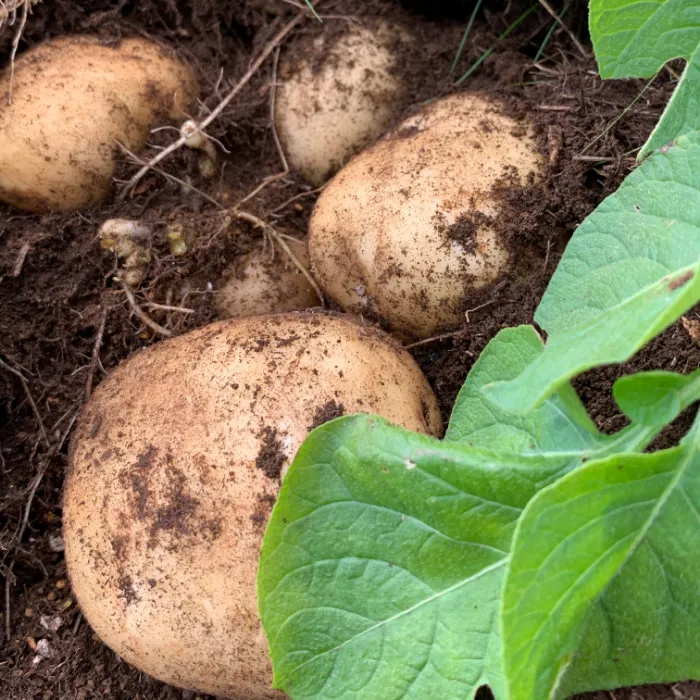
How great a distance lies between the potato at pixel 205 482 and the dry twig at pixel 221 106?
0.54 m

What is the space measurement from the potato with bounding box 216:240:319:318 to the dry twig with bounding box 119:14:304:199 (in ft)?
0.99

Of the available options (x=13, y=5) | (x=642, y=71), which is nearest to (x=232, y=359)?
(x=642, y=71)

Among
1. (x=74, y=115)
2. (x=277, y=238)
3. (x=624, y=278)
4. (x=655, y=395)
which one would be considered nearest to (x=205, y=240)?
(x=277, y=238)

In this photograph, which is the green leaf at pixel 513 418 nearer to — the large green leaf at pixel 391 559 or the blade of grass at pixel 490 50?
the large green leaf at pixel 391 559

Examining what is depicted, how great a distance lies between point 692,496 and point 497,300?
0.61 meters

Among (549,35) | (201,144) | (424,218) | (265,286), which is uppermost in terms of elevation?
(549,35)

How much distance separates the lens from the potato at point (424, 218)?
145 centimetres

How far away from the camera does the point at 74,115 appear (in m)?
1.65

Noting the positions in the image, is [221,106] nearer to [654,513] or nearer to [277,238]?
[277,238]

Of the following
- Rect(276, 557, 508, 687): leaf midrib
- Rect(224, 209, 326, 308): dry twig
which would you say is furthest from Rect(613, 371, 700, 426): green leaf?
Rect(224, 209, 326, 308): dry twig

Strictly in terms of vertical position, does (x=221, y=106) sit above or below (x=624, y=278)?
below

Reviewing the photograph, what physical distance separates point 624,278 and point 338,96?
0.98 m

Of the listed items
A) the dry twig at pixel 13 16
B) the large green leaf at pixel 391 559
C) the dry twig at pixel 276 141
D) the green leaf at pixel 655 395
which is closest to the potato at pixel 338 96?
the dry twig at pixel 276 141

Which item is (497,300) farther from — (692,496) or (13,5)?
(13,5)
